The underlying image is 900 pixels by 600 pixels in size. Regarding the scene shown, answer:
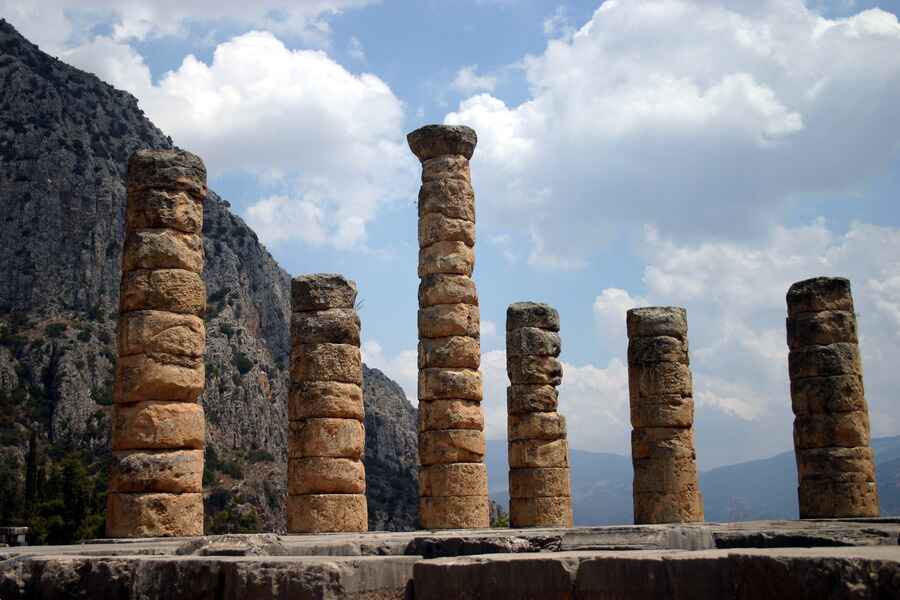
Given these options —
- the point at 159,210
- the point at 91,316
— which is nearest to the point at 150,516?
the point at 159,210

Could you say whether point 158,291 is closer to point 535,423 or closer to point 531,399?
point 531,399

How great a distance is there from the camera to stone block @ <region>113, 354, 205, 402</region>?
1491 centimetres

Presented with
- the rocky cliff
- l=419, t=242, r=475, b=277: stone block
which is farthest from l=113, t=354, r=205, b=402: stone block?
the rocky cliff

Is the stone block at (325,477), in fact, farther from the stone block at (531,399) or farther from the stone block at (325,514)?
the stone block at (531,399)

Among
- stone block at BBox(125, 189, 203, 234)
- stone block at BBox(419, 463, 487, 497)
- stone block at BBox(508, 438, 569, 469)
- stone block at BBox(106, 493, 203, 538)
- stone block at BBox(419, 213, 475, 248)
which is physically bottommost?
stone block at BBox(106, 493, 203, 538)

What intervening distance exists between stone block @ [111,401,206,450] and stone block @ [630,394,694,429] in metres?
8.23

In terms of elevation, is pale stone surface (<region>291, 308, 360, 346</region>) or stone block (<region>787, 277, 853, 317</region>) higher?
stone block (<region>787, 277, 853, 317</region>)

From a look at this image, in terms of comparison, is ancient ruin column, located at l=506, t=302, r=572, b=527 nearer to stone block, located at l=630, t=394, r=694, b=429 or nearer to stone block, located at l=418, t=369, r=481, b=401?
stone block, located at l=630, t=394, r=694, b=429

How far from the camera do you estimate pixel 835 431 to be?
698 inches

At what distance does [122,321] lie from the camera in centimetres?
1552

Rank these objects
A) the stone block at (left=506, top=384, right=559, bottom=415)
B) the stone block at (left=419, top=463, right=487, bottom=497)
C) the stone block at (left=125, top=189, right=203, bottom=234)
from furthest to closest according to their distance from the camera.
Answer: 1. the stone block at (left=506, top=384, right=559, bottom=415)
2. the stone block at (left=419, top=463, right=487, bottom=497)
3. the stone block at (left=125, top=189, right=203, bottom=234)

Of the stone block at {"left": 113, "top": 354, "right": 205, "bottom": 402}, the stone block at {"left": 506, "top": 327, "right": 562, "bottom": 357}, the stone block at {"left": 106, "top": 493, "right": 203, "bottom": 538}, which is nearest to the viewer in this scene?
the stone block at {"left": 106, "top": 493, "right": 203, "bottom": 538}

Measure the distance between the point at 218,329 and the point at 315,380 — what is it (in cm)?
4543

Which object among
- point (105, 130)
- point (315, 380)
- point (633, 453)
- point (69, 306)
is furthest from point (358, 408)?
point (105, 130)
